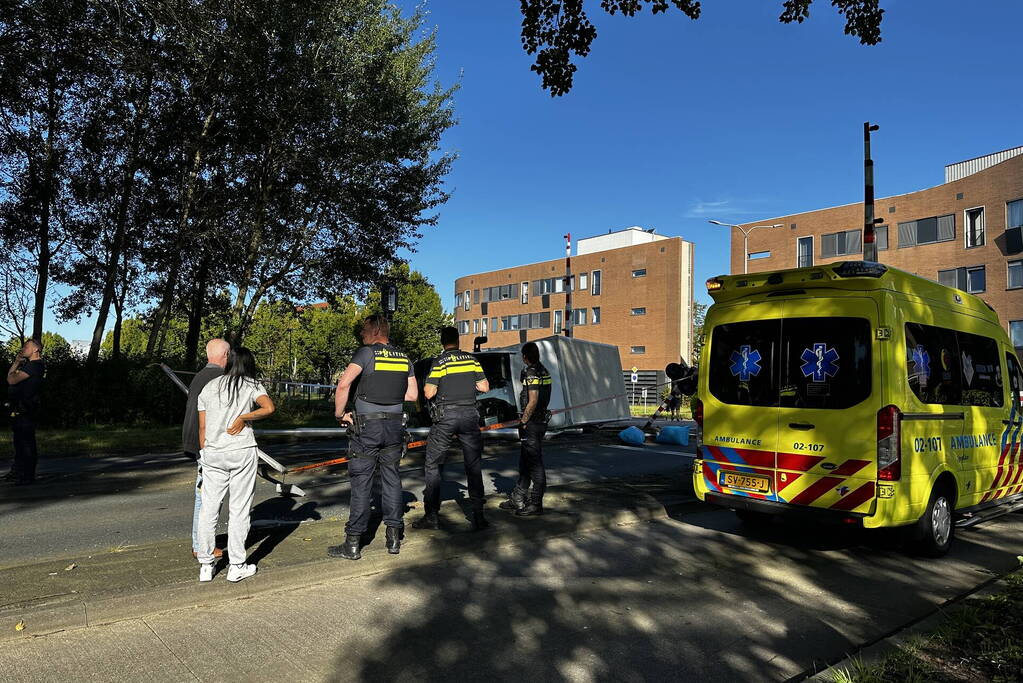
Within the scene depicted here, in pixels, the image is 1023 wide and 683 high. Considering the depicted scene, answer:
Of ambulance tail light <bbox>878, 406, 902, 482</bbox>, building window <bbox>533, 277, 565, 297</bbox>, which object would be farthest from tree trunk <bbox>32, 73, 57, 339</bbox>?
building window <bbox>533, 277, 565, 297</bbox>

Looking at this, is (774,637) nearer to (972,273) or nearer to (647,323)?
(972,273)

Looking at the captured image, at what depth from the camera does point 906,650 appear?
366cm

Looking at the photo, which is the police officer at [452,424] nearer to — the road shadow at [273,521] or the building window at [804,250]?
the road shadow at [273,521]

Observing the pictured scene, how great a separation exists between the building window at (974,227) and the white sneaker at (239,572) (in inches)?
1642

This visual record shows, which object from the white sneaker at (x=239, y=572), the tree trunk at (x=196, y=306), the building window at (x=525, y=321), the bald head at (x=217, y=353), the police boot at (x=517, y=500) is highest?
the building window at (x=525, y=321)

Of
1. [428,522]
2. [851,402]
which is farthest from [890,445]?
[428,522]

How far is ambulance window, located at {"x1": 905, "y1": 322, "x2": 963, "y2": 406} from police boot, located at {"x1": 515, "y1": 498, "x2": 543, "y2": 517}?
11.0ft

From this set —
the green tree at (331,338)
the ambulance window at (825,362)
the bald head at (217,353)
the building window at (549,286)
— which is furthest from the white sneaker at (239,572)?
the building window at (549,286)

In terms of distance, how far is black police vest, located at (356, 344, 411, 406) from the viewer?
17.6 ft

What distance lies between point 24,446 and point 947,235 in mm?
42783

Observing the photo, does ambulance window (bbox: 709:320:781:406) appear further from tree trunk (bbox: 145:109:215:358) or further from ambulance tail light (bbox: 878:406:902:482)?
tree trunk (bbox: 145:109:215:358)

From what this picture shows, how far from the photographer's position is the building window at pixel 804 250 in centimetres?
4525

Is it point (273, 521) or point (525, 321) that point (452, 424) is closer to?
point (273, 521)

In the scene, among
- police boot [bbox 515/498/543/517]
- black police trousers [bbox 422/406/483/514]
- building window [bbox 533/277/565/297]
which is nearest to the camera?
black police trousers [bbox 422/406/483/514]
